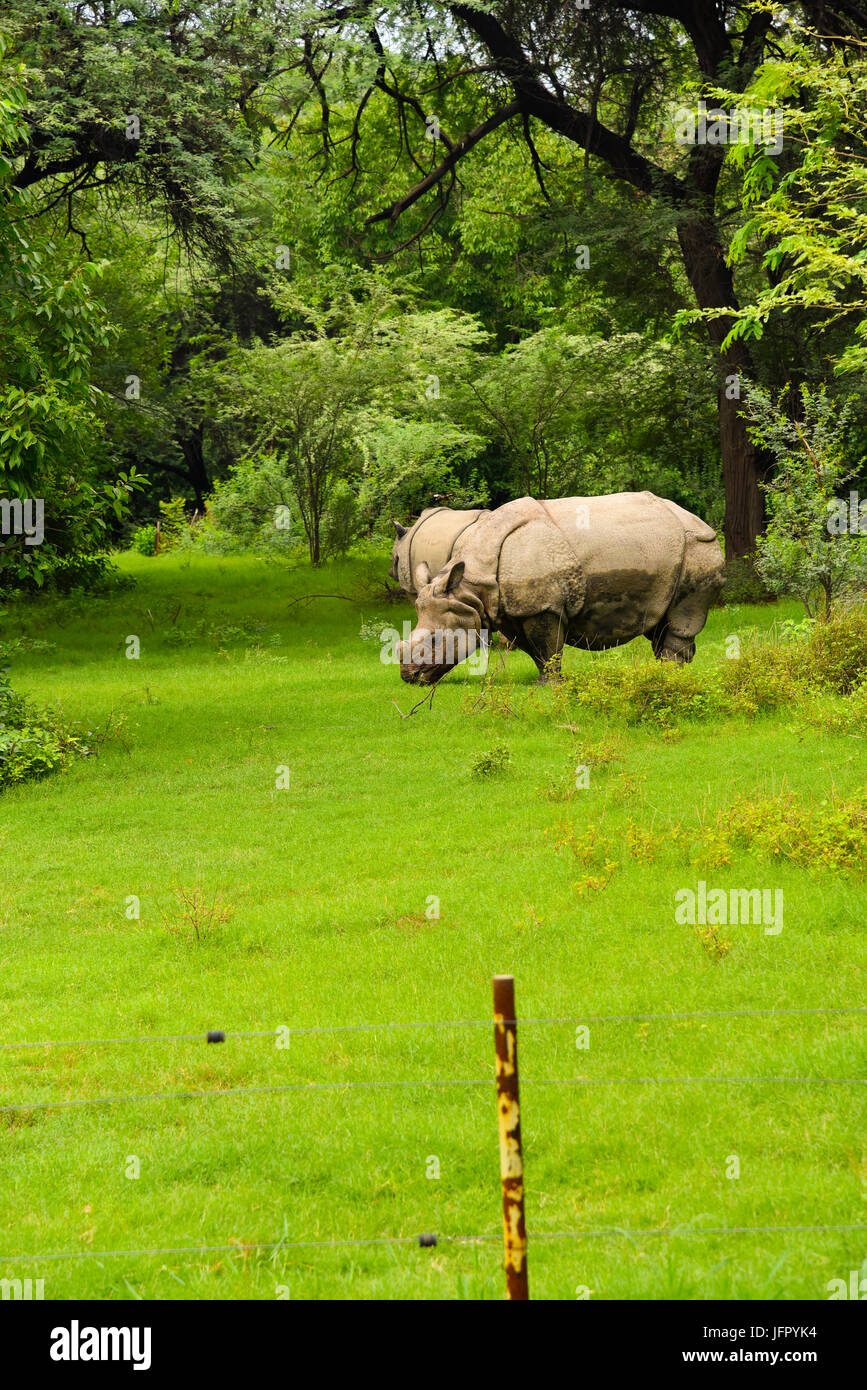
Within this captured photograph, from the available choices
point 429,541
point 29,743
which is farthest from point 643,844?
point 429,541

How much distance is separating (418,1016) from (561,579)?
32.2ft

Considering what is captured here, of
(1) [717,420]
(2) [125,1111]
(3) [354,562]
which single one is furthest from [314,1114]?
(1) [717,420]

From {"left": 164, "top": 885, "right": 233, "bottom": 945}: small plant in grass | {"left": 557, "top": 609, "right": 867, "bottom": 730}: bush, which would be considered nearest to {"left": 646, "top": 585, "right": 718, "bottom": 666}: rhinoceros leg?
{"left": 557, "top": 609, "right": 867, "bottom": 730}: bush

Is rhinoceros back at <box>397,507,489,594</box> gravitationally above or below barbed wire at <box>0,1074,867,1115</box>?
above

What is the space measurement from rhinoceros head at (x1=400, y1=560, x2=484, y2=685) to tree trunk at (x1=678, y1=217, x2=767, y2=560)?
509 inches

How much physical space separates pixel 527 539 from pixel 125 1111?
37.3 ft

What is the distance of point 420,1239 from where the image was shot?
5.32m

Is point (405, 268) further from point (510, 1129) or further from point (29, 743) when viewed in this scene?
point (510, 1129)

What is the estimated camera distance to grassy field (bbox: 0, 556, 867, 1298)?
5590mm

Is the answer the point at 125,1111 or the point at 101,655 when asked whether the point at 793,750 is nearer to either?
the point at 125,1111

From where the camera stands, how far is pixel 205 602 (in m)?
29.8

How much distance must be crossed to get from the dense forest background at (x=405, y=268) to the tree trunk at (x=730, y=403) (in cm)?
8

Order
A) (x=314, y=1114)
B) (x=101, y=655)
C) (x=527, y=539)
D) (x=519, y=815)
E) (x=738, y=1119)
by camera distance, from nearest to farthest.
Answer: (x=738, y=1119)
(x=314, y=1114)
(x=519, y=815)
(x=527, y=539)
(x=101, y=655)

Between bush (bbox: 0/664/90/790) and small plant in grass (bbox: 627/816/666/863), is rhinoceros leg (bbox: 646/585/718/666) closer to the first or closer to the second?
small plant in grass (bbox: 627/816/666/863)
